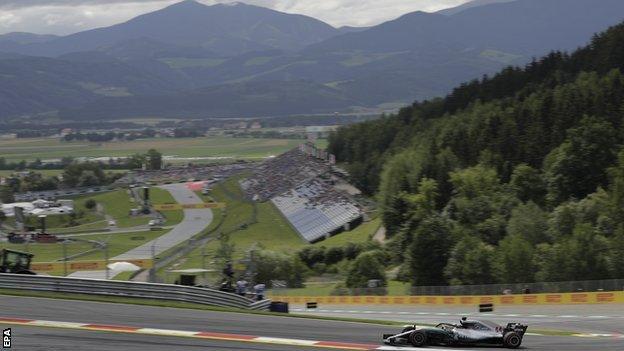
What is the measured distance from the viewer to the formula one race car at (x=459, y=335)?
26703 millimetres

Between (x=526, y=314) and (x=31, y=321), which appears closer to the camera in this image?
(x=31, y=321)

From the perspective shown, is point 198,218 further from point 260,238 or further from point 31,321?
point 31,321

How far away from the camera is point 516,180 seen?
9150 centimetres

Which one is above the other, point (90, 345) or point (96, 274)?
point (90, 345)

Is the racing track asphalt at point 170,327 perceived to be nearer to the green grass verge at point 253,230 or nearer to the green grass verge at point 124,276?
the green grass verge at point 124,276

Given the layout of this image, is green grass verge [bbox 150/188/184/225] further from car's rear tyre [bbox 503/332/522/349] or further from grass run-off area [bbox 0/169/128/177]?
car's rear tyre [bbox 503/332/522/349]

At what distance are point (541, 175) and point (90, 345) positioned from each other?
7101 centimetres

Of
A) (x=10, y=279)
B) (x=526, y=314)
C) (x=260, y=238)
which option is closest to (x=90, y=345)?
(x=10, y=279)

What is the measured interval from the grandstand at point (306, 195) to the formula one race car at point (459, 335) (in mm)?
64359

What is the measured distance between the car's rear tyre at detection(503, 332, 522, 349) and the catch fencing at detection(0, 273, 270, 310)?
1202cm

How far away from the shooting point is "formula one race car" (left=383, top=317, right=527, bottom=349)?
2670 centimetres

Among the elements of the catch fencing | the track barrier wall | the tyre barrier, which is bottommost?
the track barrier wall

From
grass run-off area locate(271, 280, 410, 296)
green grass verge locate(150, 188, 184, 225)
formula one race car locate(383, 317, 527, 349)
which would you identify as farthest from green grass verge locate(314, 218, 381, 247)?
formula one race car locate(383, 317, 527, 349)

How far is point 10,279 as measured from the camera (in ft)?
116
